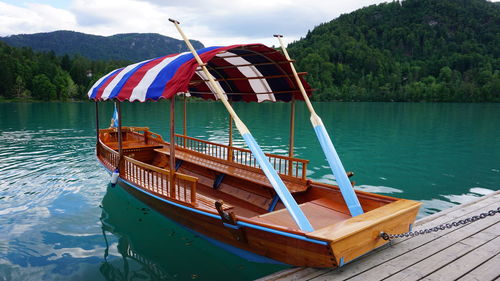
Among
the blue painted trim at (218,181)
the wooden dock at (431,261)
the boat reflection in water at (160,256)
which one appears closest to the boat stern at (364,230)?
the wooden dock at (431,261)

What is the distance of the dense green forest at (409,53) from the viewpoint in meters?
112

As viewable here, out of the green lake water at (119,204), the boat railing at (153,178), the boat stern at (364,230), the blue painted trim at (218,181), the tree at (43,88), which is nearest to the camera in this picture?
the boat stern at (364,230)

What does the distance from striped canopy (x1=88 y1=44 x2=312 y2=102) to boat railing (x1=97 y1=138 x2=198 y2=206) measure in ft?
5.63

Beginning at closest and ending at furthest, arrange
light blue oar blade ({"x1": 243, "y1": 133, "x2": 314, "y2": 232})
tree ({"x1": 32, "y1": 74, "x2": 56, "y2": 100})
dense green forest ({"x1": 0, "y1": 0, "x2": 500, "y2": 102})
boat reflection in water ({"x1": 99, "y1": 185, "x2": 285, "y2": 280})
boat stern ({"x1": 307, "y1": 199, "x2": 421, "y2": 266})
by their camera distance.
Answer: boat stern ({"x1": 307, "y1": 199, "x2": 421, "y2": 266}) → light blue oar blade ({"x1": 243, "y1": 133, "x2": 314, "y2": 232}) → boat reflection in water ({"x1": 99, "y1": 185, "x2": 285, "y2": 280}) → tree ({"x1": 32, "y1": 74, "x2": 56, "y2": 100}) → dense green forest ({"x1": 0, "y1": 0, "x2": 500, "y2": 102})

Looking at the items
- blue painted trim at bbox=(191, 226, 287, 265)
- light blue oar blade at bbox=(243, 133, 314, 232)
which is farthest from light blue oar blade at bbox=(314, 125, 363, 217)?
blue painted trim at bbox=(191, 226, 287, 265)

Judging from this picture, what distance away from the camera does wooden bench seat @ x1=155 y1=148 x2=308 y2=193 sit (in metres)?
7.11

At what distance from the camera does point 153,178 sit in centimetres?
817

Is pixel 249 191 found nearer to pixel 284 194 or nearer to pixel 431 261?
pixel 284 194

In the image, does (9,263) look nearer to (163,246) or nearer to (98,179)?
(163,246)

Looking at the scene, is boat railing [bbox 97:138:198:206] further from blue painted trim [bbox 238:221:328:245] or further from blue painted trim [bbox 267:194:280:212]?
blue painted trim [bbox 267:194:280:212]

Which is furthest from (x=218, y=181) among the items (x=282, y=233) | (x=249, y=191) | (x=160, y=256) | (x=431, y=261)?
(x=431, y=261)

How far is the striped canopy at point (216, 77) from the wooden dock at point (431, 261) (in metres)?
4.09

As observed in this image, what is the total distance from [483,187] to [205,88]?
11420 mm

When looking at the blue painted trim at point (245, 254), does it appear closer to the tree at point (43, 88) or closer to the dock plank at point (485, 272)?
the dock plank at point (485, 272)
